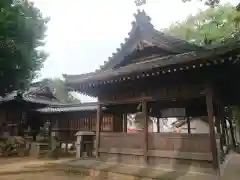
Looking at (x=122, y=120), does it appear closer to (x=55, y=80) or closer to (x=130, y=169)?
(x=130, y=169)

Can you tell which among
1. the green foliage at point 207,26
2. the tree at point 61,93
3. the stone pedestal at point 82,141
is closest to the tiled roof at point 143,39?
the stone pedestal at point 82,141

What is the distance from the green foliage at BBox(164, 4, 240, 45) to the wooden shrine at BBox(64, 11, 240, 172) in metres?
8.22

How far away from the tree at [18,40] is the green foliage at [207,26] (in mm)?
13673

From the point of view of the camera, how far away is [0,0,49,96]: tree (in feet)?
54.0

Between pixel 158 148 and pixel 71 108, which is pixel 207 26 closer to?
pixel 71 108

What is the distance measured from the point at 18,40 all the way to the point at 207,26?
16306 millimetres

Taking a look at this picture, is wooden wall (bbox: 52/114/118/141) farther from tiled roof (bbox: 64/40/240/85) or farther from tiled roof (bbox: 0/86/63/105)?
tiled roof (bbox: 64/40/240/85)

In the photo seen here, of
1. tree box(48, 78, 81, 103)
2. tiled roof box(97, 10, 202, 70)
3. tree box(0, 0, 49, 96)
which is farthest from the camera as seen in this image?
tree box(48, 78, 81, 103)

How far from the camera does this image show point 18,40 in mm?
17781

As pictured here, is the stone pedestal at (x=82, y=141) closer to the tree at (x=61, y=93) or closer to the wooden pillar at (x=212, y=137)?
the wooden pillar at (x=212, y=137)

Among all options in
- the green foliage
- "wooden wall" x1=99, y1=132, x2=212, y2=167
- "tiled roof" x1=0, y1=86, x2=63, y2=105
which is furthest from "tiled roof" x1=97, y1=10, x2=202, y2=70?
"tiled roof" x1=0, y1=86, x2=63, y2=105

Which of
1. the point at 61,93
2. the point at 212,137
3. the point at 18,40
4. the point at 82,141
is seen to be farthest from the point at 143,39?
the point at 61,93

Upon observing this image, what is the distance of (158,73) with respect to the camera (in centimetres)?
898

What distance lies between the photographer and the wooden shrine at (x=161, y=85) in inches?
332
